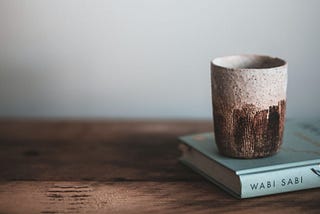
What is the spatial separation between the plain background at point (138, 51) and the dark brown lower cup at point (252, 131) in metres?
0.33

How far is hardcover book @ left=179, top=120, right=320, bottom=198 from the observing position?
0.78 metres

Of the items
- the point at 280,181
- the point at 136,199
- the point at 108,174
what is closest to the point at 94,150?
the point at 108,174

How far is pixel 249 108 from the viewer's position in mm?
812

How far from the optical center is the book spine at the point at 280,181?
77cm

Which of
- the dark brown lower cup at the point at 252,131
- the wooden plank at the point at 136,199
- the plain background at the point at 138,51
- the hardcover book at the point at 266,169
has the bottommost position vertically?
the wooden plank at the point at 136,199

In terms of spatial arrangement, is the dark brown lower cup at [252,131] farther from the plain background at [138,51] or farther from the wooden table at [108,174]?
the plain background at [138,51]

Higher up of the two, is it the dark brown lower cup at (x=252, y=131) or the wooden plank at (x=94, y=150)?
the dark brown lower cup at (x=252, y=131)

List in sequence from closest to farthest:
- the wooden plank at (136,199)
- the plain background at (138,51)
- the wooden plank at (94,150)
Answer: the wooden plank at (136,199) → the wooden plank at (94,150) → the plain background at (138,51)

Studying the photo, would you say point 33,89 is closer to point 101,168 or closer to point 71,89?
point 71,89

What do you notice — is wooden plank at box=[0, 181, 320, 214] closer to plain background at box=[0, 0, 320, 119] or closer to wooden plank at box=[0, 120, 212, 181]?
wooden plank at box=[0, 120, 212, 181]

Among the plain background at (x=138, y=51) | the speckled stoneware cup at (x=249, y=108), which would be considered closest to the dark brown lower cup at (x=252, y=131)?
the speckled stoneware cup at (x=249, y=108)

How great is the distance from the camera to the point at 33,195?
798 mm

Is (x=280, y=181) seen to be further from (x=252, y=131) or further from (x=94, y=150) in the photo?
(x=94, y=150)

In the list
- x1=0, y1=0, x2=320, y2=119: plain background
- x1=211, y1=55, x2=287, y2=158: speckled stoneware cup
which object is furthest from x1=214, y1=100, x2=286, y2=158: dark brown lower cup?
x1=0, y1=0, x2=320, y2=119: plain background
